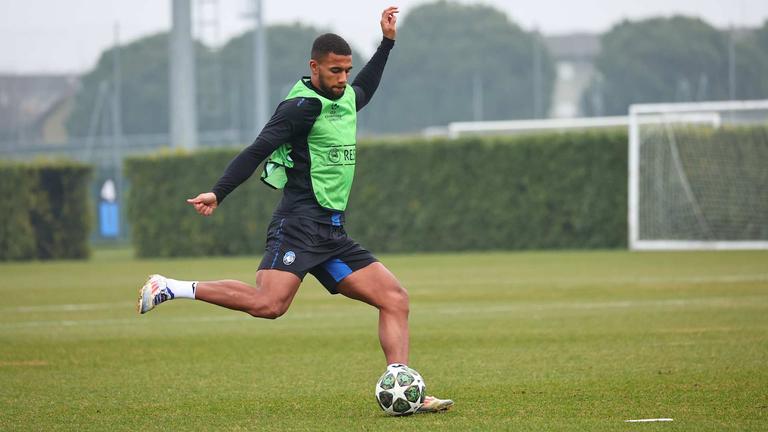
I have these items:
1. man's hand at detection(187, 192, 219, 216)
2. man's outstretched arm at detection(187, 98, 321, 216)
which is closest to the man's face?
man's outstretched arm at detection(187, 98, 321, 216)

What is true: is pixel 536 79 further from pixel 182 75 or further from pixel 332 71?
pixel 332 71

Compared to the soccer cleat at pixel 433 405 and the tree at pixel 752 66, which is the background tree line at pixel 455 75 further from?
the soccer cleat at pixel 433 405

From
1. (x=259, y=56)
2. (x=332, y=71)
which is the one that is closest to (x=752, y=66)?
(x=259, y=56)

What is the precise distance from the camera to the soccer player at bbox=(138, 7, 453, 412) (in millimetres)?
7836

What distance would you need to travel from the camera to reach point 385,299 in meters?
8.05

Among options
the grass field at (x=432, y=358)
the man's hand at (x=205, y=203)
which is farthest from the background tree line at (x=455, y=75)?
the man's hand at (x=205, y=203)

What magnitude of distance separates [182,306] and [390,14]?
9.84 meters

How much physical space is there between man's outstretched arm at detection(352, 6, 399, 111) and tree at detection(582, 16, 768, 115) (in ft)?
112

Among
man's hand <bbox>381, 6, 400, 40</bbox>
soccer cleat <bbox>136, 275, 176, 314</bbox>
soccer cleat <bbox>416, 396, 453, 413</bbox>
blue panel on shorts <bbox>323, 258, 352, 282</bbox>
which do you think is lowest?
soccer cleat <bbox>416, 396, 453, 413</bbox>

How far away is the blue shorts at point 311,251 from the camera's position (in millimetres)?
7922

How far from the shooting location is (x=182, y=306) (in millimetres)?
17953

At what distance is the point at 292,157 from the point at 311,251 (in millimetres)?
589

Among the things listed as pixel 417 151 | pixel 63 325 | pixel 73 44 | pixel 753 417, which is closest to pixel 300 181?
pixel 753 417

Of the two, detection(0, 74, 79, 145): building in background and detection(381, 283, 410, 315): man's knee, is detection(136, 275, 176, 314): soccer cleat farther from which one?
detection(0, 74, 79, 145): building in background
